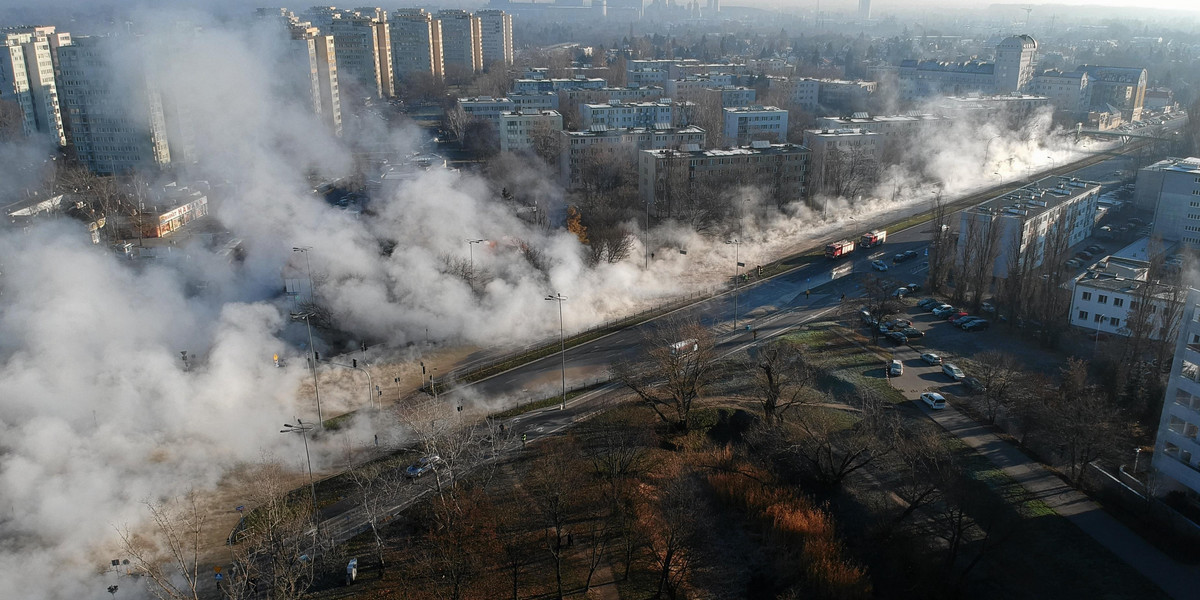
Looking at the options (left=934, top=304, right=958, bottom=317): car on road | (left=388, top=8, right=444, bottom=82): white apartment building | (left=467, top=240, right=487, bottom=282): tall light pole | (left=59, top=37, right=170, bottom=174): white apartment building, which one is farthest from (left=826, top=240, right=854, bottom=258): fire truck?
(left=388, top=8, right=444, bottom=82): white apartment building

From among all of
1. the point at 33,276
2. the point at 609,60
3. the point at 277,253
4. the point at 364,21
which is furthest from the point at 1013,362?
the point at 609,60

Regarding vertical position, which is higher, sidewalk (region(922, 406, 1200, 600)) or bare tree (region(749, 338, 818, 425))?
bare tree (region(749, 338, 818, 425))

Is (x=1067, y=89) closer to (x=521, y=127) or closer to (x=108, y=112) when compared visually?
(x=521, y=127)

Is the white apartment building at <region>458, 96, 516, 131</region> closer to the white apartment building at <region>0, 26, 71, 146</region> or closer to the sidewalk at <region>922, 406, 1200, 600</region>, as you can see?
the white apartment building at <region>0, 26, 71, 146</region>

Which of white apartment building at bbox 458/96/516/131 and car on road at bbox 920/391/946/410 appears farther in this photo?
white apartment building at bbox 458/96/516/131

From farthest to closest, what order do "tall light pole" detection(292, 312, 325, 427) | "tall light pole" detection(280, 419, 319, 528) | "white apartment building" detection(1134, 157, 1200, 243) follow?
"white apartment building" detection(1134, 157, 1200, 243) < "tall light pole" detection(292, 312, 325, 427) < "tall light pole" detection(280, 419, 319, 528)

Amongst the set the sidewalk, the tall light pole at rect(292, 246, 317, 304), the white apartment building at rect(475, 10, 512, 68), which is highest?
the white apartment building at rect(475, 10, 512, 68)

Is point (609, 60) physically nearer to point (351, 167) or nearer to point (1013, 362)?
point (351, 167)
